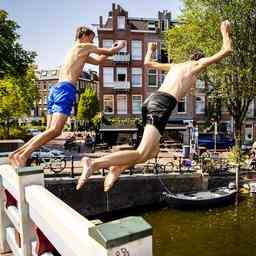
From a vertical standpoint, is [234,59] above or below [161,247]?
above

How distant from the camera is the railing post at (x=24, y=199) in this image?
3211 mm

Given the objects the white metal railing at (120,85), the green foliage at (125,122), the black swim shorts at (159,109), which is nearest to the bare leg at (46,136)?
the black swim shorts at (159,109)

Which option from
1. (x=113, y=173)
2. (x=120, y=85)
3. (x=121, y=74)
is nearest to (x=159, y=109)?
(x=113, y=173)

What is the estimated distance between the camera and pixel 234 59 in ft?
73.2

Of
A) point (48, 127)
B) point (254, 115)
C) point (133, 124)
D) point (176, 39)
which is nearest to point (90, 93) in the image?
point (133, 124)

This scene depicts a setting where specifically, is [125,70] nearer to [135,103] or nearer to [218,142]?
[135,103]

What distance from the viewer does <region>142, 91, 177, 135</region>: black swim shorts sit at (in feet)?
9.38

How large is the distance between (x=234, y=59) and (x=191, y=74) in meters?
20.5

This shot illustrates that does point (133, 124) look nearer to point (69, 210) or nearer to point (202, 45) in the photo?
point (202, 45)

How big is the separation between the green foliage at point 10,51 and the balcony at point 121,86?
470 inches

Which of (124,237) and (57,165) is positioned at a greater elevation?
(124,237)

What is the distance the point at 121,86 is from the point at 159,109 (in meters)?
33.6

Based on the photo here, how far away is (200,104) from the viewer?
1502 inches

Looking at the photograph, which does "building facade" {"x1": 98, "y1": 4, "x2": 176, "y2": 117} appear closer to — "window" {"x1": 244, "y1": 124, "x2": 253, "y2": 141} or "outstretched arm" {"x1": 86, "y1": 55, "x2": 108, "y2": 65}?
"window" {"x1": 244, "y1": 124, "x2": 253, "y2": 141}
